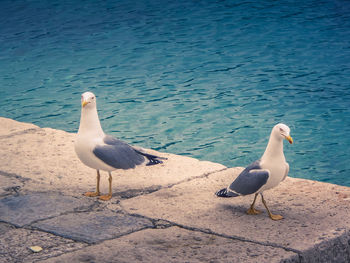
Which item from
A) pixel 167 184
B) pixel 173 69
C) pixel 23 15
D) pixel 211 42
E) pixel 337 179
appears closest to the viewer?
pixel 167 184

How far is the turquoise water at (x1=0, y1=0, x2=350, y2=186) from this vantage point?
6367 millimetres

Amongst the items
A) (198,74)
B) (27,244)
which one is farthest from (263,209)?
(198,74)

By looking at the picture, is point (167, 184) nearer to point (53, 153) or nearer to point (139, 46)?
point (53, 153)

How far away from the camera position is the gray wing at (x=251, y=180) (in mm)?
2947

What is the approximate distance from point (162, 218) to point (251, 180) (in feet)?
1.71

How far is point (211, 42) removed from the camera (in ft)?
32.5

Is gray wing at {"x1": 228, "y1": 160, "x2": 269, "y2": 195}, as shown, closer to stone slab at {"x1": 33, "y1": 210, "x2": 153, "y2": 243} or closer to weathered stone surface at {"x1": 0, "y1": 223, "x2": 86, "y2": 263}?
stone slab at {"x1": 33, "y1": 210, "x2": 153, "y2": 243}

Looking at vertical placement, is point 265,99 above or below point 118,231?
below

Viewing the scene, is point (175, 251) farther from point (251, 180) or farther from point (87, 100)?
point (87, 100)

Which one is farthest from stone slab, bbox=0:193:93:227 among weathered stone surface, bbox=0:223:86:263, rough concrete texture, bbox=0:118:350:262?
weathered stone surface, bbox=0:223:86:263

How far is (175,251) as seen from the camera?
8.84 feet

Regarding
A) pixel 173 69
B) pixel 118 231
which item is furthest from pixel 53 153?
pixel 173 69

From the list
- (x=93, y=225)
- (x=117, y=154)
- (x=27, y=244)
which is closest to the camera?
(x=27, y=244)

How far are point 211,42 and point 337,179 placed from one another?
499 cm
